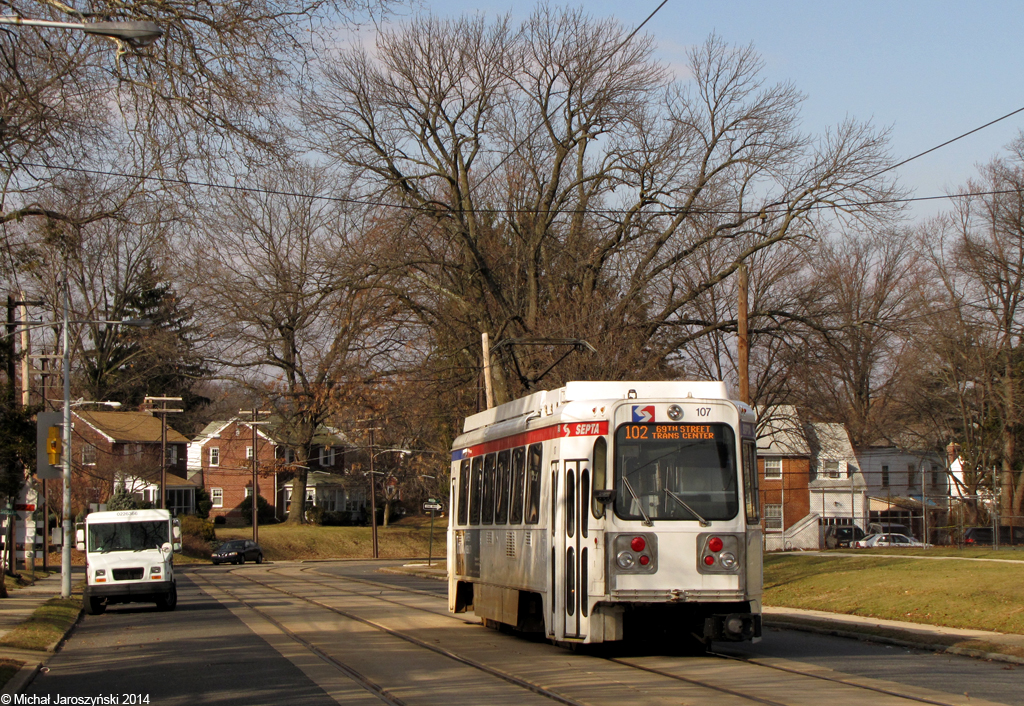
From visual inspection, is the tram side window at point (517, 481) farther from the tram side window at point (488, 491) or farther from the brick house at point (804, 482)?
the brick house at point (804, 482)

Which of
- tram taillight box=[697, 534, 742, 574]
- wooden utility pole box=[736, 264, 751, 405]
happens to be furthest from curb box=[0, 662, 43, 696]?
wooden utility pole box=[736, 264, 751, 405]

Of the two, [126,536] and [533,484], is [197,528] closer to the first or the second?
[126,536]

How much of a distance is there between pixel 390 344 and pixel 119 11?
25.8 m

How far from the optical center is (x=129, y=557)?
80.1ft

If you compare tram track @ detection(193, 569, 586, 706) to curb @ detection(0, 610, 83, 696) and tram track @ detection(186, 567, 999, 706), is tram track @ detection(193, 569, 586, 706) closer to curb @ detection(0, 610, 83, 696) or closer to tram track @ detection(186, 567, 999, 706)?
tram track @ detection(186, 567, 999, 706)

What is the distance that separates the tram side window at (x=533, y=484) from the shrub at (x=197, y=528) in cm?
5028

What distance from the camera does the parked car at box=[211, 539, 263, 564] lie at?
56.3 meters

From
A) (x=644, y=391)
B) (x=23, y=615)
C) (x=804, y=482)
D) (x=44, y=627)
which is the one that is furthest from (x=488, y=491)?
(x=804, y=482)

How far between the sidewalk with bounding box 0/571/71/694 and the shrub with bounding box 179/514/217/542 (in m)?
19.8

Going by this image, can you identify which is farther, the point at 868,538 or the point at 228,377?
the point at 228,377

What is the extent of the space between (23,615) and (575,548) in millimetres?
13591

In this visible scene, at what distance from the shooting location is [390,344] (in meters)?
38.6

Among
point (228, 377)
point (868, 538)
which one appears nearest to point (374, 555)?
point (228, 377)

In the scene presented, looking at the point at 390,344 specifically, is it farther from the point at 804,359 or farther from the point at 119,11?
the point at 119,11
